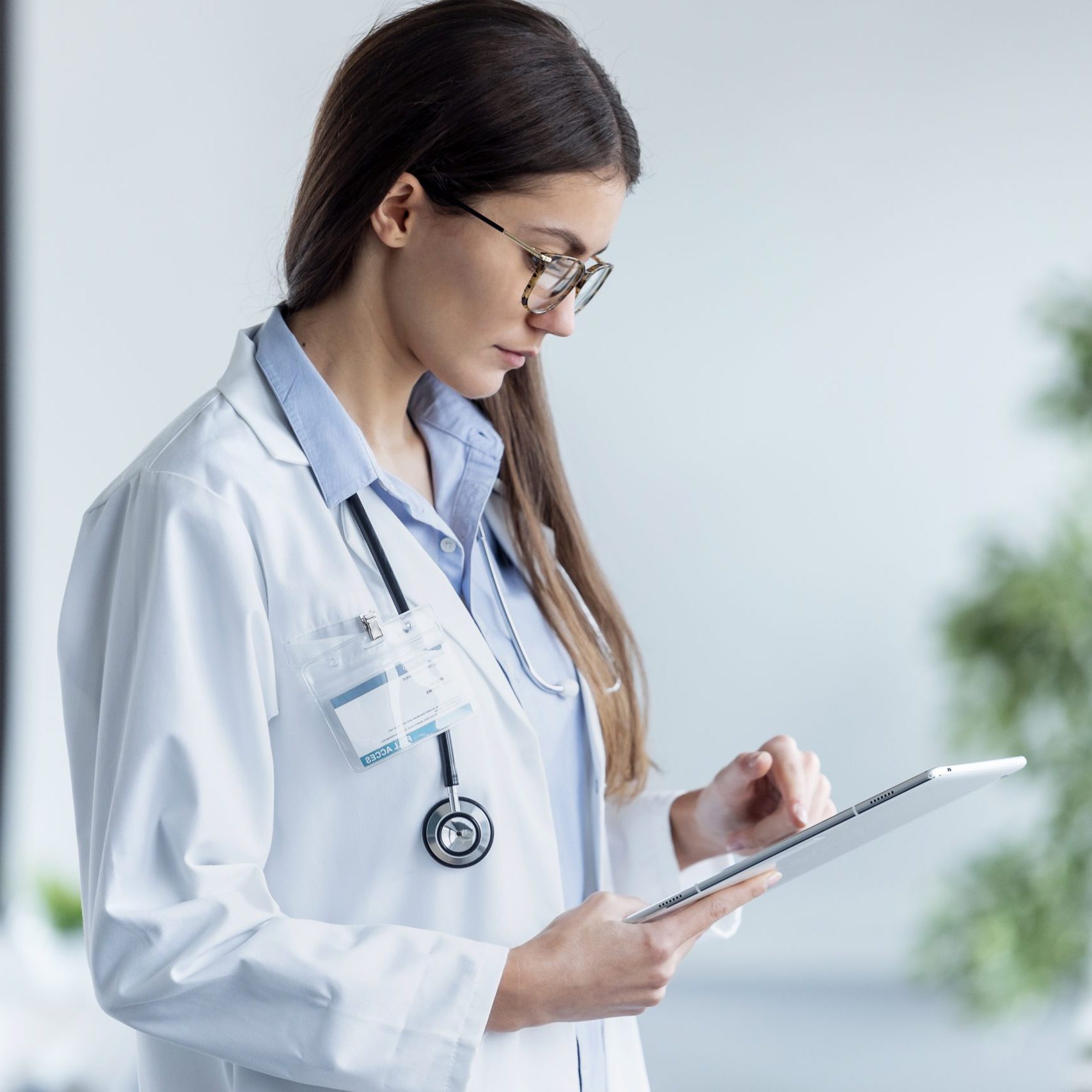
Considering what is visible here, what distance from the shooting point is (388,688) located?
96 cm

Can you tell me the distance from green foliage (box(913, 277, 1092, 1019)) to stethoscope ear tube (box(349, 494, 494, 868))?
149cm

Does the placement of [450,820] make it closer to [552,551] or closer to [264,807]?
[264,807]

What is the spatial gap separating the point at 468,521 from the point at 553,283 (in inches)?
11.3

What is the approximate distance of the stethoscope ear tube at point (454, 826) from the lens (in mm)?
961

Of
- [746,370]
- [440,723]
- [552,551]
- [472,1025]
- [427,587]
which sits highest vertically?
[746,370]

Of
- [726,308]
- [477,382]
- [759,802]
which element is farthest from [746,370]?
[477,382]

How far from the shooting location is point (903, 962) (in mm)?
2652

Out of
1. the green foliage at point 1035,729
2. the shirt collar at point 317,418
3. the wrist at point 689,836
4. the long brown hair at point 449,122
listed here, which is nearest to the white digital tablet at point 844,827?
the wrist at point 689,836

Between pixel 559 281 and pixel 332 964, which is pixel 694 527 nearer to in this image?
pixel 559 281

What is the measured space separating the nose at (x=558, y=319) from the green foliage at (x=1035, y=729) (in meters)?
1.38

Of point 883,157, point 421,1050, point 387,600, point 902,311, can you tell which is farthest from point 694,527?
point 421,1050

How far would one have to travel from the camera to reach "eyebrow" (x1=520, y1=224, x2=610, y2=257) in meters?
1.01

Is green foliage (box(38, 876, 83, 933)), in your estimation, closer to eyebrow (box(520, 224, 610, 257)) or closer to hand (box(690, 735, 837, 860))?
hand (box(690, 735, 837, 860))

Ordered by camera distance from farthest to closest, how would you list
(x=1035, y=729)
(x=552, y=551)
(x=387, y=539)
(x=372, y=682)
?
(x=1035, y=729) → (x=552, y=551) → (x=387, y=539) → (x=372, y=682)
